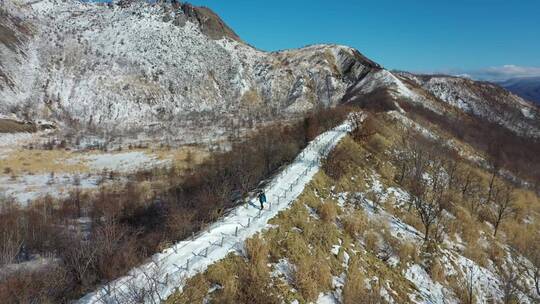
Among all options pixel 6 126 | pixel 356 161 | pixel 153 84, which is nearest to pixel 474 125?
pixel 356 161

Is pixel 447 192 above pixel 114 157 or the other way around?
above

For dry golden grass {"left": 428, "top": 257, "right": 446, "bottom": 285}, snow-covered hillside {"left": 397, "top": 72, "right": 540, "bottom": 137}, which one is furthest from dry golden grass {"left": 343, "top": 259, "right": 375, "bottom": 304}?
snow-covered hillside {"left": 397, "top": 72, "right": 540, "bottom": 137}

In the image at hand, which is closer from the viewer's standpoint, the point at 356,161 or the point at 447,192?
the point at 356,161

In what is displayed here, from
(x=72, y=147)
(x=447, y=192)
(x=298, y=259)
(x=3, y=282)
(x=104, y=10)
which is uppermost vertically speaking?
(x=104, y=10)

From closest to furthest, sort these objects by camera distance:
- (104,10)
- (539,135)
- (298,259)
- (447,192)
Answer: (298,259) < (447,192) < (539,135) < (104,10)

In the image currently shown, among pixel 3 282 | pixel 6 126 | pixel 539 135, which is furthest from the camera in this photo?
pixel 539 135

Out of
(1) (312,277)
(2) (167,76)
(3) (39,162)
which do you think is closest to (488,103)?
(2) (167,76)

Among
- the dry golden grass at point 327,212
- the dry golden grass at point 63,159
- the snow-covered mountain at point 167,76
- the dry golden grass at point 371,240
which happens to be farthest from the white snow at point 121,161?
the dry golden grass at point 371,240

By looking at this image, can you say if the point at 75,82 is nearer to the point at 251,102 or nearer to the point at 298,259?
the point at 251,102

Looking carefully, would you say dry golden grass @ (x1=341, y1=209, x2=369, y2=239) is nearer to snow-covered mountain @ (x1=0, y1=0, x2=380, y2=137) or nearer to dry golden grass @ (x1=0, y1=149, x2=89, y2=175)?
dry golden grass @ (x1=0, y1=149, x2=89, y2=175)

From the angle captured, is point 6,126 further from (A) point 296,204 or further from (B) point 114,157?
(A) point 296,204
